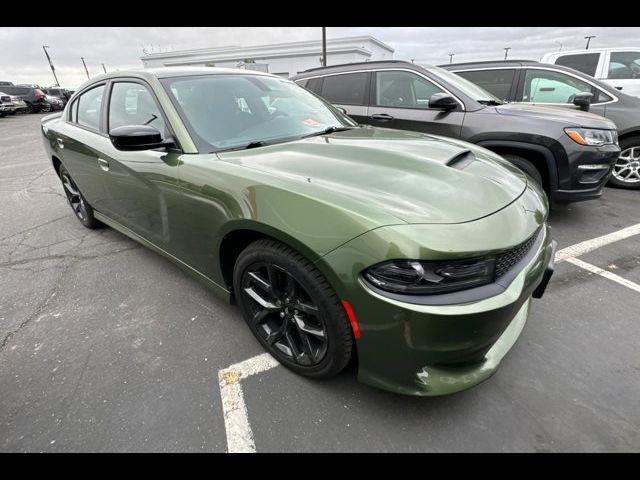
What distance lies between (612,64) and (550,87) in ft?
6.56

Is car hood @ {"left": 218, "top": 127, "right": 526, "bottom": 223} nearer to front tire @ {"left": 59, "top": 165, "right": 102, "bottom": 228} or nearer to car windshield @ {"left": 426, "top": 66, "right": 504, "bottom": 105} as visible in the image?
car windshield @ {"left": 426, "top": 66, "right": 504, "bottom": 105}

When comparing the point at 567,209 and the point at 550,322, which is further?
the point at 567,209

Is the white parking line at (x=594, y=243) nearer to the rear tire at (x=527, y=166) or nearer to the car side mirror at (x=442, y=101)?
the rear tire at (x=527, y=166)

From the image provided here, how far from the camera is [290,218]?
160 centimetres

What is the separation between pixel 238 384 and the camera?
6.36ft

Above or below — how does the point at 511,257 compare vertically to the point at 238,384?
above

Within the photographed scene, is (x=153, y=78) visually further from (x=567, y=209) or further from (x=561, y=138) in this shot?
(x=567, y=209)

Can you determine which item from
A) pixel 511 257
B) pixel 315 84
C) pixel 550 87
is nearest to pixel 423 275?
pixel 511 257

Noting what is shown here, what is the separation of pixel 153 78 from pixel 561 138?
369 cm

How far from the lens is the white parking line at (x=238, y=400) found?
1623 mm

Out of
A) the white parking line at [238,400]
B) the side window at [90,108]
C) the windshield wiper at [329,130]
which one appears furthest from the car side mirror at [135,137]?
the white parking line at [238,400]

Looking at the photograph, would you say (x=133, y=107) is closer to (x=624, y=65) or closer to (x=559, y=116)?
(x=559, y=116)
